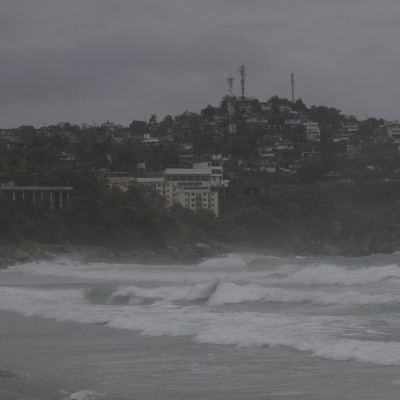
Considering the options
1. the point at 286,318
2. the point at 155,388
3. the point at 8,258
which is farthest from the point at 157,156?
the point at 155,388

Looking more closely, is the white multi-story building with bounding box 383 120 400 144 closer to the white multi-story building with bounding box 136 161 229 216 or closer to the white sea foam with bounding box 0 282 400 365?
the white multi-story building with bounding box 136 161 229 216

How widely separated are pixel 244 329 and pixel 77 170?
220 ft

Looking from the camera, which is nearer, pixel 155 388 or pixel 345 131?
pixel 155 388

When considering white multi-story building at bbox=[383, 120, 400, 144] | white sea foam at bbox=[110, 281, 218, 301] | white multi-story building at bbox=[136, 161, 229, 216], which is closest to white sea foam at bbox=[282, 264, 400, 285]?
white sea foam at bbox=[110, 281, 218, 301]

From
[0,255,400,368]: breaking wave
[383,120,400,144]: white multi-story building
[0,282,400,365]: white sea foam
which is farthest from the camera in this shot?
[383,120,400,144]: white multi-story building

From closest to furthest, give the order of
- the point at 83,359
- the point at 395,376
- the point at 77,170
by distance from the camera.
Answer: the point at 395,376, the point at 83,359, the point at 77,170

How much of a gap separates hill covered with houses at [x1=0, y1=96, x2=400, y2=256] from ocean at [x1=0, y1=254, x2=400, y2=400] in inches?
1642

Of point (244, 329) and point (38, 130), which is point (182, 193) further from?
point (244, 329)

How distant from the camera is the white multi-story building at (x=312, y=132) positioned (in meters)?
143

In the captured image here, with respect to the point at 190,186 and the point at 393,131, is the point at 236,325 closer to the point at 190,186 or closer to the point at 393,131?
the point at 190,186

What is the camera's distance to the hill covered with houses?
77.8m

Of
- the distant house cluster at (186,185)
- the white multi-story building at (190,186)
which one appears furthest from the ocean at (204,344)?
the white multi-story building at (190,186)

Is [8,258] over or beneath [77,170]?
beneath

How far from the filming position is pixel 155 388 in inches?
554
